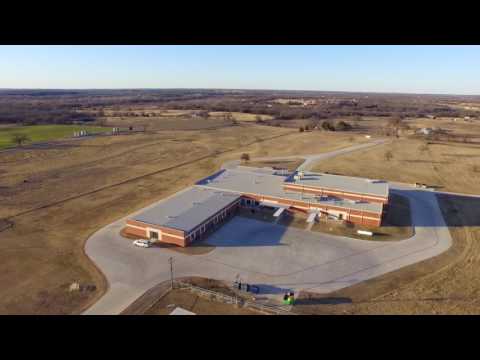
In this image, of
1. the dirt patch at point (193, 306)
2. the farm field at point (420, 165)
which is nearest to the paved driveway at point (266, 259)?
the dirt patch at point (193, 306)

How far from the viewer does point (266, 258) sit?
31.8 m

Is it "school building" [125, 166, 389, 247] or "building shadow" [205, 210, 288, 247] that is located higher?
"school building" [125, 166, 389, 247]

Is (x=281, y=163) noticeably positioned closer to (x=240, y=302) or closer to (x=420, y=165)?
(x=420, y=165)

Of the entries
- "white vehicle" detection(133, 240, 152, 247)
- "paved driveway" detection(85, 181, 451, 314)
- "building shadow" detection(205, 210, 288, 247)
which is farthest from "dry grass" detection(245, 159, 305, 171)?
"white vehicle" detection(133, 240, 152, 247)

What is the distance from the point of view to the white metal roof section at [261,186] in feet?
135

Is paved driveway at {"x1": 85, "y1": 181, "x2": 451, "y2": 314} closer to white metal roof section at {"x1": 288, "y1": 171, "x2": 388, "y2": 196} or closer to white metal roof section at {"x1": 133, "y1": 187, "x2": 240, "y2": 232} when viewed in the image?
white metal roof section at {"x1": 133, "y1": 187, "x2": 240, "y2": 232}

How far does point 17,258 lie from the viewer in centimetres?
3128

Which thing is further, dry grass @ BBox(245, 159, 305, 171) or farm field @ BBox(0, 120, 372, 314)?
dry grass @ BBox(245, 159, 305, 171)

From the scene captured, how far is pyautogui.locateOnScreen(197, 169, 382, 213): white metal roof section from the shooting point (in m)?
41.2

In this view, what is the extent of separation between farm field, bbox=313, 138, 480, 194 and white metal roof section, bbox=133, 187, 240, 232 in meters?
29.3

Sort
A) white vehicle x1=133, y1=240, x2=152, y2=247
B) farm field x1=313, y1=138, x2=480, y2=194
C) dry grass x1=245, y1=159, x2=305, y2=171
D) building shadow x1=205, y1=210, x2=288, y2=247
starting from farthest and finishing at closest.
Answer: dry grass x1=245, y1=159, x2=305, y2=171, farm field x1=313, y1=138, x2=480, y2=194, building shadow x1=205, y1=210, x2=288, y2=247, white vehicle x1=133, y1=240, x2=152, y2=247

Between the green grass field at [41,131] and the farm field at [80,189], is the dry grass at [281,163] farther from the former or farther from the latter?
the green grass field at [41,131]

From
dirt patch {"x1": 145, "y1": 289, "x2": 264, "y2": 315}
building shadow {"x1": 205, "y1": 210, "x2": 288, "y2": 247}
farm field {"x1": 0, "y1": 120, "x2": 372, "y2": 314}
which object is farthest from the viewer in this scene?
building shadow {"x1": 205, "y1": 210, "x2": 288, "y2": 247}
